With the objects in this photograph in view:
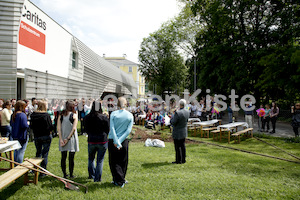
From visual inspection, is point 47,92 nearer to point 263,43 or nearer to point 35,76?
point 35,76

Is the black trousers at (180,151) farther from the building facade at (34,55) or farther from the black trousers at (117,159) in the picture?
the building facade at (34,55)

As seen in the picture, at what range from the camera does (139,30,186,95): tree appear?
37906 millimetres

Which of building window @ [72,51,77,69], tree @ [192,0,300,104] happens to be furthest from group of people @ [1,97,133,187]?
tree @ [192,0,300,104]

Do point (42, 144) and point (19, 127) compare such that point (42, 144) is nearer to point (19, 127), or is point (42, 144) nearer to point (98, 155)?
point (19, 127)

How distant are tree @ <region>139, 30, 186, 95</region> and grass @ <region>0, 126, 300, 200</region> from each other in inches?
1264

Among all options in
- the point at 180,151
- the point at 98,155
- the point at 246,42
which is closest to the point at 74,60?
the point at 180,151

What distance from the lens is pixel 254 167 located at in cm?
595

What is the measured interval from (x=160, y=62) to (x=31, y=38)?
1199 inches

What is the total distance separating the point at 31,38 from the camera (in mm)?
9461

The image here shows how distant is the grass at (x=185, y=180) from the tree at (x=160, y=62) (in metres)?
32.1

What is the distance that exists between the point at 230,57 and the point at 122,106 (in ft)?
50.5

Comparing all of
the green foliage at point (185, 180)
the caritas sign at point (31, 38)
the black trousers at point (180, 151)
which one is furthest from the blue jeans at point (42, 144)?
the caritas sign at point (31, 38)

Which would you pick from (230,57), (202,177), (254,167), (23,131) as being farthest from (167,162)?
(230,57)

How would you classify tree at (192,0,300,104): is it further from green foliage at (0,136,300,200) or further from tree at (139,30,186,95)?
tree at (139,30,186,95)
